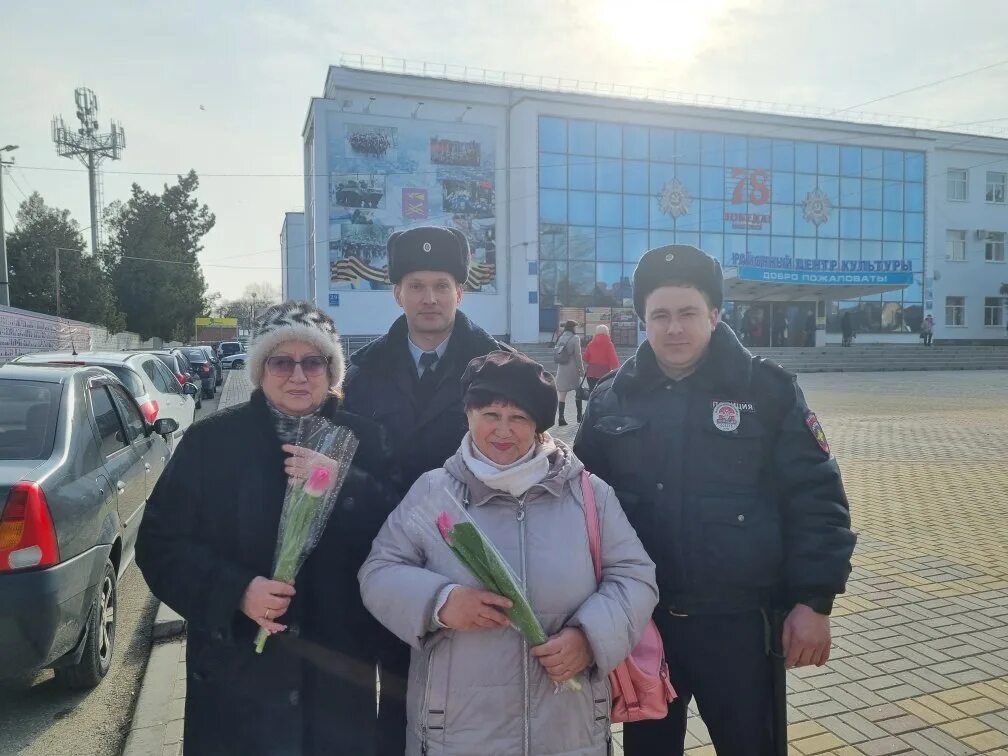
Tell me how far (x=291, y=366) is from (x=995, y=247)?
52.4 meters

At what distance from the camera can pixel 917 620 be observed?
4.38m

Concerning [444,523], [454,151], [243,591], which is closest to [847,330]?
[454,151]

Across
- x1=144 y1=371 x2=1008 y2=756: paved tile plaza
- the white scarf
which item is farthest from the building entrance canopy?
the white scarf

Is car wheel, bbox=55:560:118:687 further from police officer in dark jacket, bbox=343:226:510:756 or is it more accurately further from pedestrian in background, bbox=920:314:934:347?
pedestrian in background, bbox=920:314:934:347

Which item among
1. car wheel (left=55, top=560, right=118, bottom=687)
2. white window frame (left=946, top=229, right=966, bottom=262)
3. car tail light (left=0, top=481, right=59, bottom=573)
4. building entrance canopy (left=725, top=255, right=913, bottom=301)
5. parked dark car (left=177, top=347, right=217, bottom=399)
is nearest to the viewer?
car tail light (left=0, top=481, right=59, bottom=573)

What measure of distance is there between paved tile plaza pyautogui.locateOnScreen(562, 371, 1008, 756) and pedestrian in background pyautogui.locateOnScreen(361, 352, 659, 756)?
1.52 m

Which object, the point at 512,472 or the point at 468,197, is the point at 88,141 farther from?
the point at 512,472

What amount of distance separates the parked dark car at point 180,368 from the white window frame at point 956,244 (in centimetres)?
4261

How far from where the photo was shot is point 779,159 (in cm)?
3822

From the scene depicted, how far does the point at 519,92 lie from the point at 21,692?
3429cm

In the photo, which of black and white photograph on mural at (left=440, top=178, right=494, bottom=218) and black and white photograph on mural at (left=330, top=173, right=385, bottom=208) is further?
black and white photograph on mural at (left=440, top=178, right=494, bottom=218)

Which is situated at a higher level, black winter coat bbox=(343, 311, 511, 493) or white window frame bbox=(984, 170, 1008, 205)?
white window frame bbox=(984, 170, 1008, 205)

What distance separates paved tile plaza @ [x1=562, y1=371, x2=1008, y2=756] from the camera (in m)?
3.17

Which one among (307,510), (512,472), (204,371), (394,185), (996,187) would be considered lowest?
(204,371)
